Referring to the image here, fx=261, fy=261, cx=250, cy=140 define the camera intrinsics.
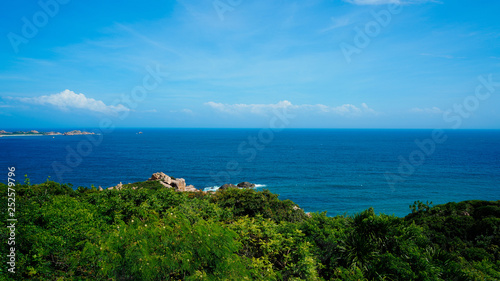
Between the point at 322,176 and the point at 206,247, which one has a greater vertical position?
the point at 206,247

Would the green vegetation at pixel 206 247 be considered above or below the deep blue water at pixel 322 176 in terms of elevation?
above

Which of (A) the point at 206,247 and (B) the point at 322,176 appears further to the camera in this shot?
(B) the point at 322,176

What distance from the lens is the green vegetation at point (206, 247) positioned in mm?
7664

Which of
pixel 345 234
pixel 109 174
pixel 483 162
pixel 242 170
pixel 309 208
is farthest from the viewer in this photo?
pixel 483 162

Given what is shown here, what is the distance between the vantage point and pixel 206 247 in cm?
788

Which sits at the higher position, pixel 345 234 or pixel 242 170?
pixel 345 234

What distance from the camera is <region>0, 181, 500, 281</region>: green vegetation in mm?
7664

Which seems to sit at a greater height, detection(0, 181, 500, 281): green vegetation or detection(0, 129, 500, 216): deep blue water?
detection(0, 181, 500, 281): green vegetation

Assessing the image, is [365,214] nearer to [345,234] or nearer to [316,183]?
[345,234]

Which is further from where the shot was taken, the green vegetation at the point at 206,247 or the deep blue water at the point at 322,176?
the deep blue water at the point at 322,176

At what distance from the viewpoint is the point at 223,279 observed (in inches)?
285

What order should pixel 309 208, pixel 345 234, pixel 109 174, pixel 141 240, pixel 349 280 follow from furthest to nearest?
pixel 109 174 → pixel 309 208 → pixel 345 234 → pixel 349 280 → pixel 141 240

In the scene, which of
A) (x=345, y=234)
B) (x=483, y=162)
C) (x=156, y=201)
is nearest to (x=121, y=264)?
(x=156, y=201)

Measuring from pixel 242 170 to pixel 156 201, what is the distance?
61947 mm
